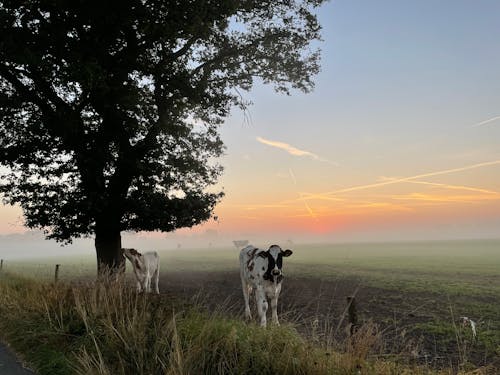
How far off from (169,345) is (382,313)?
37.3ft

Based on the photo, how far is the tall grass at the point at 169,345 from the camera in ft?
20.3

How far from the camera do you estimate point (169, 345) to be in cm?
689

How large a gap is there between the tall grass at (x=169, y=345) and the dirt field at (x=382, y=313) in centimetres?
70

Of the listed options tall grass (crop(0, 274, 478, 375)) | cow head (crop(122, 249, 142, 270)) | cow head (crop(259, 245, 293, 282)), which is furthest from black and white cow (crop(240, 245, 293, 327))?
cow head (crop(122, 249, 142, 270))

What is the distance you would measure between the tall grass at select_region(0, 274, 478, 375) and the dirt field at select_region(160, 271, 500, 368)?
697 millimetres

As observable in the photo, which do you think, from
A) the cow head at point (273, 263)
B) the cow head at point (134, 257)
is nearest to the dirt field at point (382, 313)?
the cow head at point (273, 263)

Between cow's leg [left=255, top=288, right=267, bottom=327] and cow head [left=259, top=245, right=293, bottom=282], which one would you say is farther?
cow head [left=259, top=245, right=293, bottom=282]

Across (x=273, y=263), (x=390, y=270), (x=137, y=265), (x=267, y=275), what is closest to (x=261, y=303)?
(x=267, y=275)

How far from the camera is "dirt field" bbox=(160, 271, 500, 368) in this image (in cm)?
1014

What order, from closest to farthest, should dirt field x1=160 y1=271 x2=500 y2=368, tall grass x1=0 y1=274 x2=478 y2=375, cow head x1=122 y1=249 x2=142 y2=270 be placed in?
tall grass x1=0 y1=274 x2=478 y2=375
dirt field x1=160 y1=271 x2=500 y2=368
cow head x1=122 y1=249 x2=142 y2=270

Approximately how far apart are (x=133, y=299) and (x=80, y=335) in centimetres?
133

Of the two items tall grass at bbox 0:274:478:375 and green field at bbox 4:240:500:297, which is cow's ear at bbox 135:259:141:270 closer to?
green field at bbox 4:240:500:297

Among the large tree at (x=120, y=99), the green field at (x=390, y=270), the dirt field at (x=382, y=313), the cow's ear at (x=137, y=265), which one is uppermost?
the large tree at (x=120, y=99)

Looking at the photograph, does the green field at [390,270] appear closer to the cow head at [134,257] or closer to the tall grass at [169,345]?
the cow head at [134,257]
